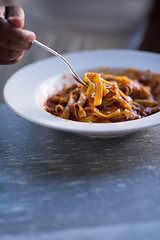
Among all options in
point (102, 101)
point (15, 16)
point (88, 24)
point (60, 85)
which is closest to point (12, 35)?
point (15, 16)

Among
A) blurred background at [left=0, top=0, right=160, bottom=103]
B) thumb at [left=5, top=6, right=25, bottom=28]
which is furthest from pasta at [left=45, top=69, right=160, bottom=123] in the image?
blurred background at [left=0, top=0, right=160, bottom=103]

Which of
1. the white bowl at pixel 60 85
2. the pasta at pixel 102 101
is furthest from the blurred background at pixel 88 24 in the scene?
the pasta at pixel 102 101

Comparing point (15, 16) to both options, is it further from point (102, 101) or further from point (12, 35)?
point (102, 101)

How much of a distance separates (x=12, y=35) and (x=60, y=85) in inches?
36.9

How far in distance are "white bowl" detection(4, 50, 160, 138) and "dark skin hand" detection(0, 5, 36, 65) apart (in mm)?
293

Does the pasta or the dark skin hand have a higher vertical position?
the dark skin hand

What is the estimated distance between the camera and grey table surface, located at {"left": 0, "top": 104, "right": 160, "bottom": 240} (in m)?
1.20

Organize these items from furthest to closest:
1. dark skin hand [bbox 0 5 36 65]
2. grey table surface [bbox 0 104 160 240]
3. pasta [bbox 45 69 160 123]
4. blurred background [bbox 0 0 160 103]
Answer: blurred background [bbox 0 0 160 103] < pasta [bbox 45 69 160 123] < dark skin hand [bbox 0 5 36 65] < grey table surface [bbox 0 104 160 240]

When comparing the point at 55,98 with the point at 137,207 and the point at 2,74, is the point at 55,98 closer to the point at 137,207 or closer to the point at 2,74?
the point at 137,207

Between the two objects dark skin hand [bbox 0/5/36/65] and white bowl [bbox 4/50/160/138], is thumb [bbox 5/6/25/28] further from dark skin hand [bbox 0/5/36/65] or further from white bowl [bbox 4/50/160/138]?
white bowl [bbox 4/50/160/138]

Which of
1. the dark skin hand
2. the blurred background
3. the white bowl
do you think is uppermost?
the dark skin hand

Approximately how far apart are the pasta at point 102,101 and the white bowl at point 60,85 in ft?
0.42

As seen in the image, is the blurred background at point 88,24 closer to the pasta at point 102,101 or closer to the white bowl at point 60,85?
the white bowl at point 60,85

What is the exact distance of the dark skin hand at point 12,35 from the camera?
1.51 meters
